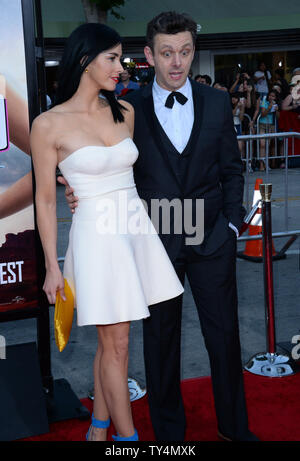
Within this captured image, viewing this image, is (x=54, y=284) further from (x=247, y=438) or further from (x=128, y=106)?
(x=247, y=438)

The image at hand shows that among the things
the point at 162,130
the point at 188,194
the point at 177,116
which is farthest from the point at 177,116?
the point at 188,194

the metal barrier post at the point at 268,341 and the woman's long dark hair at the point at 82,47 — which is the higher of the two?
the woman's long dark hair at the point at 82,47

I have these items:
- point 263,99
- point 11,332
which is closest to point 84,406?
point 11,332

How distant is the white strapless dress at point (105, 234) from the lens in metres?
2.95

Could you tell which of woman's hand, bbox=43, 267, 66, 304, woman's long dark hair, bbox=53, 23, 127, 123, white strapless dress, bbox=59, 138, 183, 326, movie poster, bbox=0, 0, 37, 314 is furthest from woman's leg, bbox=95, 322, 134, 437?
woman's long dark hair, bbox=53, 23, 127, 123

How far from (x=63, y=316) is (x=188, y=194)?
0.84 m

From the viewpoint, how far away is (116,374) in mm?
3123

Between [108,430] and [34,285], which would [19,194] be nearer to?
[34,285]

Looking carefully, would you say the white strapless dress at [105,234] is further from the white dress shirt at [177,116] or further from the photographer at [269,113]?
the photographer at [269,113]

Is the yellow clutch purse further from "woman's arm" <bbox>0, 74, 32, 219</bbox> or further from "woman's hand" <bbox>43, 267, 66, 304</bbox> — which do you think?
"woman's arm" <bbox>0, 74, 32, 219</bbox>

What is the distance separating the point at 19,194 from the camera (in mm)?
3633

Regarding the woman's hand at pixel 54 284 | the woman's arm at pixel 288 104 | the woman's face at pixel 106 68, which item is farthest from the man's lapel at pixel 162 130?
the woman's arm at pixel 288 104

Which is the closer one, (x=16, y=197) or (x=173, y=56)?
A: (x=173, y=56)

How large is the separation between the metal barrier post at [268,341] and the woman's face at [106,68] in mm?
1872
